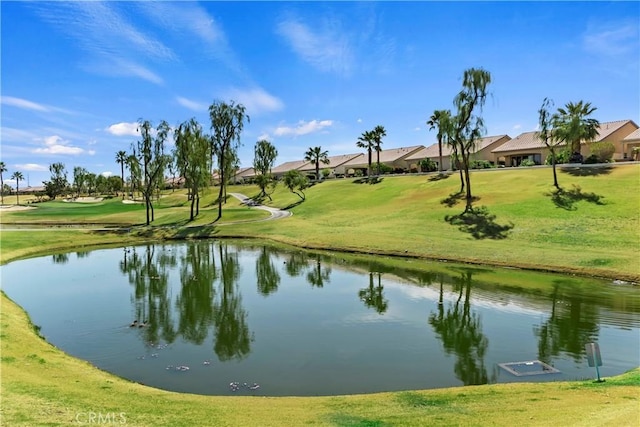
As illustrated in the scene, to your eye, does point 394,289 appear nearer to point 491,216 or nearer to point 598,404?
point 598,404

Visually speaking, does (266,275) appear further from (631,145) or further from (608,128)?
(608,128)

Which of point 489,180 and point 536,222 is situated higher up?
point 489,180

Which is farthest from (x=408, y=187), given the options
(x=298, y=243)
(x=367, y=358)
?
(x=367, y=358)

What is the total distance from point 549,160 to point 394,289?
2154 inches

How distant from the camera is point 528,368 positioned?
15461mm

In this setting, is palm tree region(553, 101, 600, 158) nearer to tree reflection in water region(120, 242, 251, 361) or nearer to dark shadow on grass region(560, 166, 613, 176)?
dark shadow on grass region(560, 166, 613, 176)

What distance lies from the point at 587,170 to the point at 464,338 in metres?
52.7

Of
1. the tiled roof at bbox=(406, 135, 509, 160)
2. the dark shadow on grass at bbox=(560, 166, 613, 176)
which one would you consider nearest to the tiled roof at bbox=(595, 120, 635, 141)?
the dark shadow on grass at bbox=(560, 166, 613, 176)

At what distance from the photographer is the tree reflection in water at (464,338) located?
49.5ft

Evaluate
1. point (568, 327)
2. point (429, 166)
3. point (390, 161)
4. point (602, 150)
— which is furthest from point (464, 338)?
point (390, 161)

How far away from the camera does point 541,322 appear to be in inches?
837

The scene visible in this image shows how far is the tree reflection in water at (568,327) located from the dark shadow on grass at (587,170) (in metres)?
39.1

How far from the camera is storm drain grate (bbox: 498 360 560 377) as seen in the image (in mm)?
14934

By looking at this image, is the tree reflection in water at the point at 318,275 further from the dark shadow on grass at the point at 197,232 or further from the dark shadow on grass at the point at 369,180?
the dark shadow on grass at the point at 369,180
